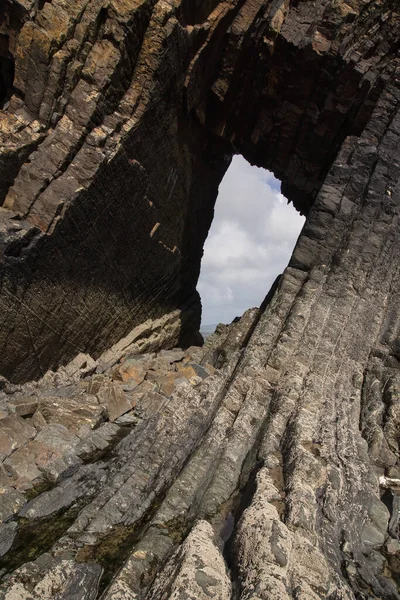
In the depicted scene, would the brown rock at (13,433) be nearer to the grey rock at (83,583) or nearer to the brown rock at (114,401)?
the brown rock at (114,401)

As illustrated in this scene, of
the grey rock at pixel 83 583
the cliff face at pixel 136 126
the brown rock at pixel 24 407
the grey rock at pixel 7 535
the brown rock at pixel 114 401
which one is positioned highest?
the cliff face at pixel 136 126

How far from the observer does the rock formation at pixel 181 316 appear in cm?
528

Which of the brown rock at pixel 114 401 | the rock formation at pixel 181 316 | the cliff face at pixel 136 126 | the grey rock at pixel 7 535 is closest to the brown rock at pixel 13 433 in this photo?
the rock formation at pixel 181 316

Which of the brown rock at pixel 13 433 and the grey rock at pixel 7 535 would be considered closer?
the grey rock at pixel 7 535

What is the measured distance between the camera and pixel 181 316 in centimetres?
2000

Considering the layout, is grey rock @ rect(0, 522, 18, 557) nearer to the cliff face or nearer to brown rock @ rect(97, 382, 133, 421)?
brown rock @ rect(97, 382, 133, 421)

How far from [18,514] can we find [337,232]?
11.0 m

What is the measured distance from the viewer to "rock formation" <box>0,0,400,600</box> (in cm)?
528

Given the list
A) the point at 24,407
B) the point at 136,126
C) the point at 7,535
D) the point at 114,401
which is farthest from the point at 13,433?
the point at 136,126

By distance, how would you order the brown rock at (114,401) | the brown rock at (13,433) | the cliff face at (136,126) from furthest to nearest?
1. the cliff face at (136,126)
2. the brown rock at (114,401)
3. the brown rock at (13,433)

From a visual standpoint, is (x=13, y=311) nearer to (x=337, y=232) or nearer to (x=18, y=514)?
(x=18, y=514)

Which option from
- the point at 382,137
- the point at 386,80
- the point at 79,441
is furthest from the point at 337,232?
the point at 79,441

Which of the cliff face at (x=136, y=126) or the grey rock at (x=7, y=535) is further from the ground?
the cliff face at (x=136, y=126)

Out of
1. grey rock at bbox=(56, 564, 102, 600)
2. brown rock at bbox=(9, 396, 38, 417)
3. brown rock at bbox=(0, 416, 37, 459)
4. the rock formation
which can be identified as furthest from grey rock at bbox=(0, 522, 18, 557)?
brown rock at bbox=(9, 396, 38, 417)
